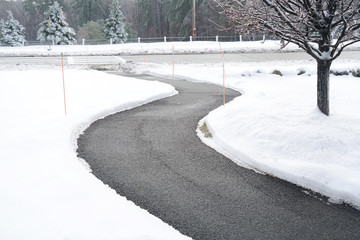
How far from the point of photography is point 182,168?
691 centimetres

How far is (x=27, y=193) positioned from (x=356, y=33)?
307 inches

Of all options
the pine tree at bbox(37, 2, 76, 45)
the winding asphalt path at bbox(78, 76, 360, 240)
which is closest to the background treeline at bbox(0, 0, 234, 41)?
the pine tree at bbox(37, 2, 76, 45)

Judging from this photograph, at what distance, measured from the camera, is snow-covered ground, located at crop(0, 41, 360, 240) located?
15.3 ft

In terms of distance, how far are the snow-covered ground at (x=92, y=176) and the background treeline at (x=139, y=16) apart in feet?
127

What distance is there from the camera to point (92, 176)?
6344 millimetres

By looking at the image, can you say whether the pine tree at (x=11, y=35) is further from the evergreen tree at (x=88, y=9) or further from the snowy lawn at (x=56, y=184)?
the snowy lawn at (x=56, y=184)

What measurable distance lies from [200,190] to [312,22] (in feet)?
15.8

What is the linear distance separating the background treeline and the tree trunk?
4119 centimetres

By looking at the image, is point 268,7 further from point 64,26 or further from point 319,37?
point 64,26

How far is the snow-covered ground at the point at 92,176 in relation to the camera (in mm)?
4676

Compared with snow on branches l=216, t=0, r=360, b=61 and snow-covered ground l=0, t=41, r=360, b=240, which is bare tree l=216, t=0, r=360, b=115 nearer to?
snow on branches l=216, t=0, r=360, b=61

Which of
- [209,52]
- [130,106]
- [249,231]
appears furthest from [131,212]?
[209,52]

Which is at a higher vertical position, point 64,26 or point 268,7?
point 64,26

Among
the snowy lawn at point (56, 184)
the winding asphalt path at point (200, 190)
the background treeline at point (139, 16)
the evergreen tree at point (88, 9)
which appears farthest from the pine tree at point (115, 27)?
the winding asphalt path at point (200, 190)
